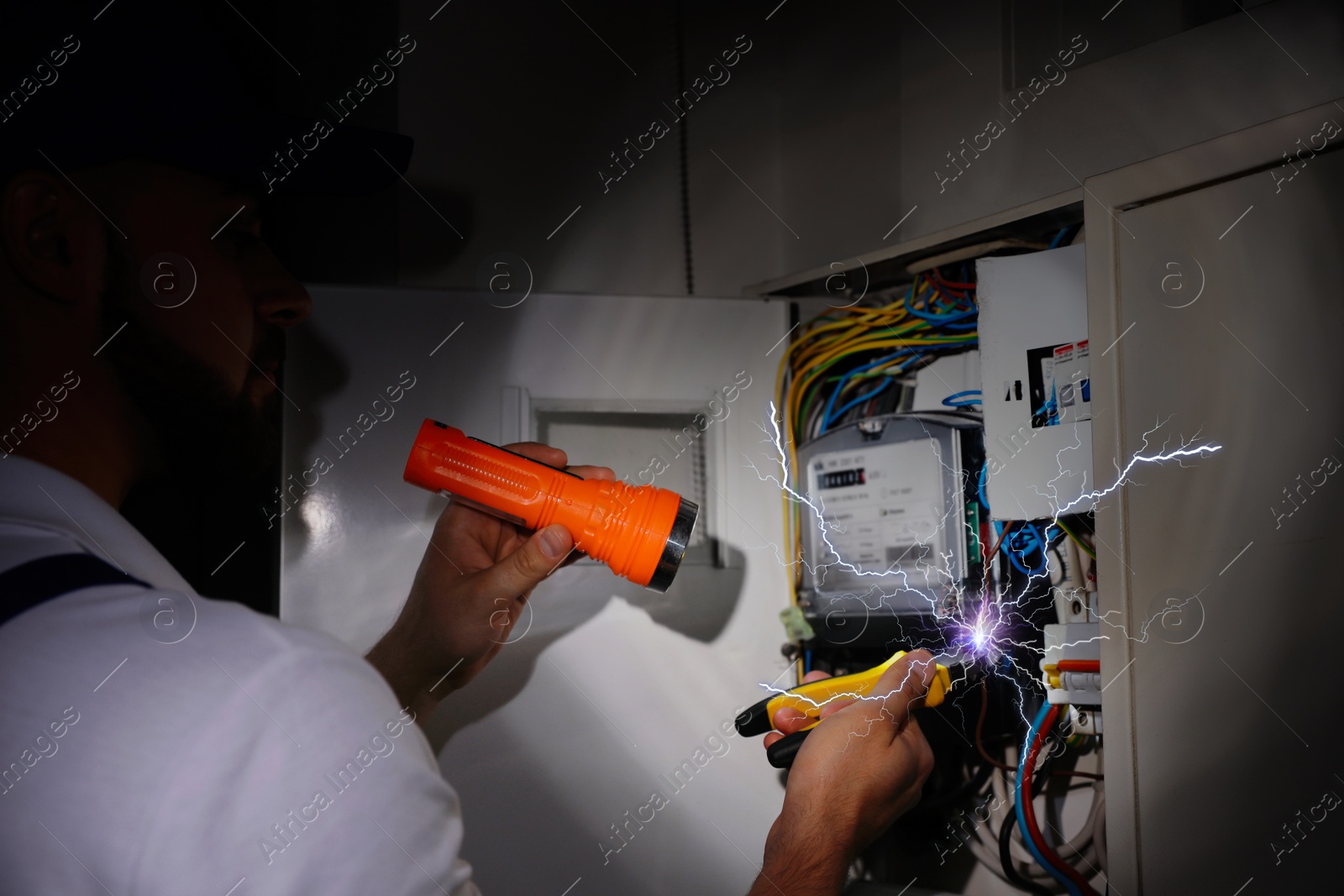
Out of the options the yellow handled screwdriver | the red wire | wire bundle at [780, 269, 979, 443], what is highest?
wire bundle at [780, 269, 979, 443]

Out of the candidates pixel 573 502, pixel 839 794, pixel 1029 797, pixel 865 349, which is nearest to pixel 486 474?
pixel 573 502

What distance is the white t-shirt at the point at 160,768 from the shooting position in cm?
61

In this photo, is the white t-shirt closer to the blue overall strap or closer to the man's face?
the blue overall strap

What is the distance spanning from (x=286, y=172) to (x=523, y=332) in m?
0.31

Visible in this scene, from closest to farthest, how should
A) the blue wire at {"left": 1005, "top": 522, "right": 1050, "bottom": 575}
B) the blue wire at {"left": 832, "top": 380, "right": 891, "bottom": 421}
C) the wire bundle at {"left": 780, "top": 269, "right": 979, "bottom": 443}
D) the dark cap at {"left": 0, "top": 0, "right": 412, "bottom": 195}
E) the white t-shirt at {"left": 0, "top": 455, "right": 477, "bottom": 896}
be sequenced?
the white t-shirt at {"left": 0, "top": 455, "right": 477, "bottom": 896}
the dark cap at {"left": 0, "top": 0, "right": 412, "bottom": 195}
the blue wire at {"left": 1005, "top": 522, "right": 1050, "bottom": 575}
the wire bundle at {"left": 780, "top": 269, "right": 979, "bottom": 443}
the blue wire at {"left": 832, "top": 380, "right": 891, "bottom": 421}

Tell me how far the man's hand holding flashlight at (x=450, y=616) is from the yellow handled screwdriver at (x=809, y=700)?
11.7 inches

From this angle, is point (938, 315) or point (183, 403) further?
point (938, 315)

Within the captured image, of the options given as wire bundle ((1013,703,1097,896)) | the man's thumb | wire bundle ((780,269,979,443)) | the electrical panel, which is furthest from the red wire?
the man's thumb

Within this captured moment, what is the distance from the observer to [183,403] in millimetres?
829

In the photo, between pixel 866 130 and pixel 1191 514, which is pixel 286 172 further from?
pixel 1191 514

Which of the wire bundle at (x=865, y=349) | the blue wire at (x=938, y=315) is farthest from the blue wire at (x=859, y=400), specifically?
the blue wire at (x=938, y=315)

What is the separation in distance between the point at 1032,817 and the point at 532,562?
0.59 metres

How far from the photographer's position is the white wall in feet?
3.05

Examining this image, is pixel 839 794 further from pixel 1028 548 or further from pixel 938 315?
pixel 938 315
